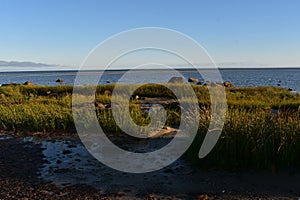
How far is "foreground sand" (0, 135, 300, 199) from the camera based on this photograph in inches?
216

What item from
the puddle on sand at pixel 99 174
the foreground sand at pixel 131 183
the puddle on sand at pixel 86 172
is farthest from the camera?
the puddle on sand at pixel 86 172

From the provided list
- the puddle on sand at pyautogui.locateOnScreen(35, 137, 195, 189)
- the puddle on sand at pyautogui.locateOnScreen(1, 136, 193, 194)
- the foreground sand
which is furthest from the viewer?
the puddle on sand at pyautogui.locateOnScreen(35, 137, 195, 189)

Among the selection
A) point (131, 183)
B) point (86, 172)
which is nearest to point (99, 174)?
point (86, 172)

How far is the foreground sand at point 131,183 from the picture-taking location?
5.48m

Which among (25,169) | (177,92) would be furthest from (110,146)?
(177,92)

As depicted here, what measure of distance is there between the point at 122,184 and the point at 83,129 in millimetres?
4732

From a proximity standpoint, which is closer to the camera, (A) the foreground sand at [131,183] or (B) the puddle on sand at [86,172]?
(A) the foreground sand at [131,183]

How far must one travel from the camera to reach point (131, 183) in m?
6.05

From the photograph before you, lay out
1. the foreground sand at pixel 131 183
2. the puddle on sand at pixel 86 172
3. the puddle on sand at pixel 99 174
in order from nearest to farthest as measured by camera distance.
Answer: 1. the foreground sand at pixel 131 183
2. the puddle on sand at pixel 99 174
3. the puddle on sand at pixel 86 172

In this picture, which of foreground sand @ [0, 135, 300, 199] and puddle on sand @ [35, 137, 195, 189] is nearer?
foreground sand @ [0, 135, 300, 199]

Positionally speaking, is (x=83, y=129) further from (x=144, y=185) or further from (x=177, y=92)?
(x=177, y=92)

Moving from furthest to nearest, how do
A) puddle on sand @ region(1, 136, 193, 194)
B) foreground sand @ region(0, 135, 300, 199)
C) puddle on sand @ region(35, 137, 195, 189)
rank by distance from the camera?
puddle on sand @ region(35, 137, 195, 189)
puddle on sand @ region(1, 136, 193, 194)
foreground sand @ region(0, 135, 300, 199)

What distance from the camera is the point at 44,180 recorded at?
6203 millimetres

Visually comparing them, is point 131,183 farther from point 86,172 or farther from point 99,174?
point 86,172
